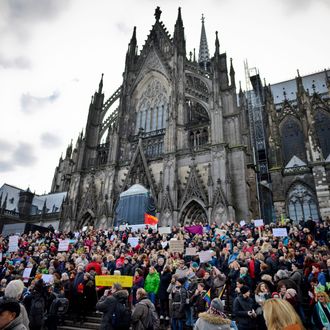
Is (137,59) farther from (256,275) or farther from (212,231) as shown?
(256,275)

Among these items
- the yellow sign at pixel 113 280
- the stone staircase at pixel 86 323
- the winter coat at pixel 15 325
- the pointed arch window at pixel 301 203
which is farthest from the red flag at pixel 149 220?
the winter coat at pixel 15 325

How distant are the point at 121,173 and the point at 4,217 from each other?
72.3 ft

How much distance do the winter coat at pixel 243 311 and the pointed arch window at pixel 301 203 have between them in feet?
78.7

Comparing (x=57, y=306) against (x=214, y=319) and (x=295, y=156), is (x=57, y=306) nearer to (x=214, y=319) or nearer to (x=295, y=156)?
(x=214, y=319)

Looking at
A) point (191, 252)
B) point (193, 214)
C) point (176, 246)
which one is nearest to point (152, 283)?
point (191, 252)

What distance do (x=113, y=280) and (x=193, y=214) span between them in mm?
16709

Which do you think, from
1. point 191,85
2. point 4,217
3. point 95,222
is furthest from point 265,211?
point 4,217

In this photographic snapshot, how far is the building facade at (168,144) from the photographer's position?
77.0 feet

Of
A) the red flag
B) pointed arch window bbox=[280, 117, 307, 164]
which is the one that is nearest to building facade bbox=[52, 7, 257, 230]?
the red flag

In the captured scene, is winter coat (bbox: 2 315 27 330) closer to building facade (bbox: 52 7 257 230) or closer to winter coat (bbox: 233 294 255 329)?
winter coat (bbox: 233 294 255 329)

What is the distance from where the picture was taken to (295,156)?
1233 inches

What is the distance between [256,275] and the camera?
8.18 meters

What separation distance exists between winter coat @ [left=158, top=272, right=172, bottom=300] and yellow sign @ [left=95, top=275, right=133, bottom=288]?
0.92m

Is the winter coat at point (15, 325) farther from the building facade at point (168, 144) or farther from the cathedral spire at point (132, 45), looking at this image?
the cathedral spire at point (132, 45)
